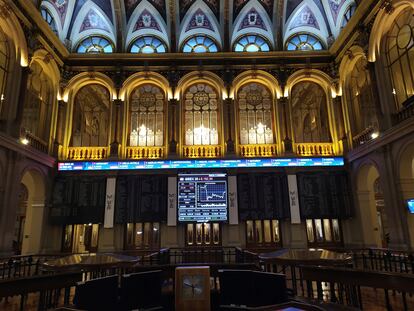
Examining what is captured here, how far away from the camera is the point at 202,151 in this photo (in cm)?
1384

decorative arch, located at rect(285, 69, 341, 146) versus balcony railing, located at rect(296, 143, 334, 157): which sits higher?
decorative arch, located at rect(285, 69, 341, 146)

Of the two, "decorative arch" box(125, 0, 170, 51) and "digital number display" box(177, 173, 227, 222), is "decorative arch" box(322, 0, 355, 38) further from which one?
"digital number display" box(177, 173, 227, 222)

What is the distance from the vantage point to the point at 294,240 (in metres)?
12.8

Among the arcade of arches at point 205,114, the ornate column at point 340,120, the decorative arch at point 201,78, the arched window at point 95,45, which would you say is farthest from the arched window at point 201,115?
the ornate column at point 340,120

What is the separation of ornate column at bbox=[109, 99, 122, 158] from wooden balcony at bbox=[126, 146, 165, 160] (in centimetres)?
59

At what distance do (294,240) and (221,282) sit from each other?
980 centimetres

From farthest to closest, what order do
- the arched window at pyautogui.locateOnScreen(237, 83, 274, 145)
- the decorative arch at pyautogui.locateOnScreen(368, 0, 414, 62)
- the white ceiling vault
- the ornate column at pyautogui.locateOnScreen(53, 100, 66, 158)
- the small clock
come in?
the white ceiling vault, the arched window at pyautogui.locateOnScreen(237, 83, 274, 145), the ornate column at pyautogui.locateOnScreen(53, 100, 66, 158), the decorative arch at pyautogui.locateOnScreen(368, 0, 414, 62), the small clock

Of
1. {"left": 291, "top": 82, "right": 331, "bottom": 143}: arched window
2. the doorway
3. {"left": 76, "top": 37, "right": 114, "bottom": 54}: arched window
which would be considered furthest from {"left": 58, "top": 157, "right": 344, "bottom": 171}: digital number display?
{"left": 76, "top": 37, "right": 114, "bottom": 54}: arched window

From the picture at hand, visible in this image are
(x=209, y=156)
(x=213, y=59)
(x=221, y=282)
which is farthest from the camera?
(x=213, y=59)

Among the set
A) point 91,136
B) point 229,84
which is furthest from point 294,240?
point 91,136

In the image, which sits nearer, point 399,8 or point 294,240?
point 399,8

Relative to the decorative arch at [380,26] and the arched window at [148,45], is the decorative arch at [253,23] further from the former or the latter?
the decorative arch at [380,26]

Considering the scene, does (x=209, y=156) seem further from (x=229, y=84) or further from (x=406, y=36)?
(x=406, y=36)

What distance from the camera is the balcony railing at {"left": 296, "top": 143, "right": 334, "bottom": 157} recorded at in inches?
546
